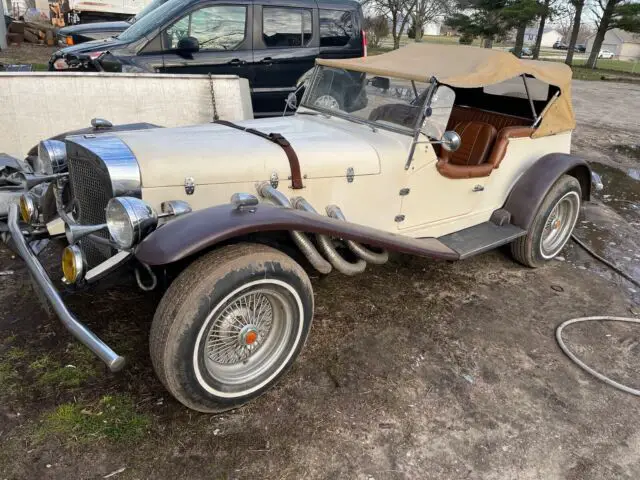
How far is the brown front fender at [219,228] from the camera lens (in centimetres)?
219

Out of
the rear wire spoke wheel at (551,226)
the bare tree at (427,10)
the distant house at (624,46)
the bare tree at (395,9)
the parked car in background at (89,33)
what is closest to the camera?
the rear wire spoke wheel at (551,226)

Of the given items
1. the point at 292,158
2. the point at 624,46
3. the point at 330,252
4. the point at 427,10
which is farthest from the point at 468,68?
the point at 624,46

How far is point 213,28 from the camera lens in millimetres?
6543

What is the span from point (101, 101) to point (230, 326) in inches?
168

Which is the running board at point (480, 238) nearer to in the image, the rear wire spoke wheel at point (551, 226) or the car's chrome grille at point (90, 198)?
the rear wire spoke wheel at point (551, 226)

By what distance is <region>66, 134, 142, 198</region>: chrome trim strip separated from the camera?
2568 mm

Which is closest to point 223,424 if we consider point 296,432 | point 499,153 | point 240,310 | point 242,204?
point 296,432

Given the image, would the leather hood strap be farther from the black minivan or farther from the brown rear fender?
the black minivan

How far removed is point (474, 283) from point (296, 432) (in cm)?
222

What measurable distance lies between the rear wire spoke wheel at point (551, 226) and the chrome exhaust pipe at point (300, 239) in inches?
86.8

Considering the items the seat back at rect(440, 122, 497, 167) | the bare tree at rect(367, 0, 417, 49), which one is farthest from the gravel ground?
the bare tree at rect(367, 0, 417, 49)

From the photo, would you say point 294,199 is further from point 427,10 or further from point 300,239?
point 427,10

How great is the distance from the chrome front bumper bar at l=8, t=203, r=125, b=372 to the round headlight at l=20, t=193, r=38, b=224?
0.53 feet

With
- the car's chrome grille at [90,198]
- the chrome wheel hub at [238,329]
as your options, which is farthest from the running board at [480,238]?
the car's chrome grille at [90,198]
